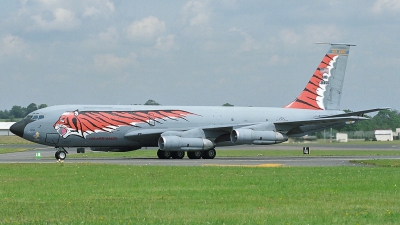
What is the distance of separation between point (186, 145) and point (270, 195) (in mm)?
27896

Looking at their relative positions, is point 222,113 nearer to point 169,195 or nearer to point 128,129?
point 128,129

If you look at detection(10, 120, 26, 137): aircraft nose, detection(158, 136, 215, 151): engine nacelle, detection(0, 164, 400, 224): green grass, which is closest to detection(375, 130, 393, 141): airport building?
A: detection(158, 136, 215, 151): engine nacelle

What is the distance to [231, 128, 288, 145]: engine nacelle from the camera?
5047cm

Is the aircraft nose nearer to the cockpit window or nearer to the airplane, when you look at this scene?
the airplane

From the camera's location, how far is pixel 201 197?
20531mm

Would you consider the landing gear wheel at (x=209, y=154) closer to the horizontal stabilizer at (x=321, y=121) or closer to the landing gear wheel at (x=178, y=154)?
the landing gear wheel at (x=178, y=154)

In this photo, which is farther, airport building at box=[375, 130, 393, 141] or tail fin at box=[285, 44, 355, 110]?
airport building at box=[375, 130, 393, 141]

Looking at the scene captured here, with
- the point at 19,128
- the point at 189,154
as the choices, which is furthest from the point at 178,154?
the point at 19,128

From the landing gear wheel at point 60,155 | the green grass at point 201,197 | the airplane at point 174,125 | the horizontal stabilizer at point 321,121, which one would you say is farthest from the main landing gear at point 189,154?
the green grass at point 201,197

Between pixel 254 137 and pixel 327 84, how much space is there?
1085 cm

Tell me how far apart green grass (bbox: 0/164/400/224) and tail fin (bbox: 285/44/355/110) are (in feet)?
89.1

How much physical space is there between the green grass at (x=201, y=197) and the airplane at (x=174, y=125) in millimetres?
17032

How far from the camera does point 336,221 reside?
1571 cm

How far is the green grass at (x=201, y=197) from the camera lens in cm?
1634
